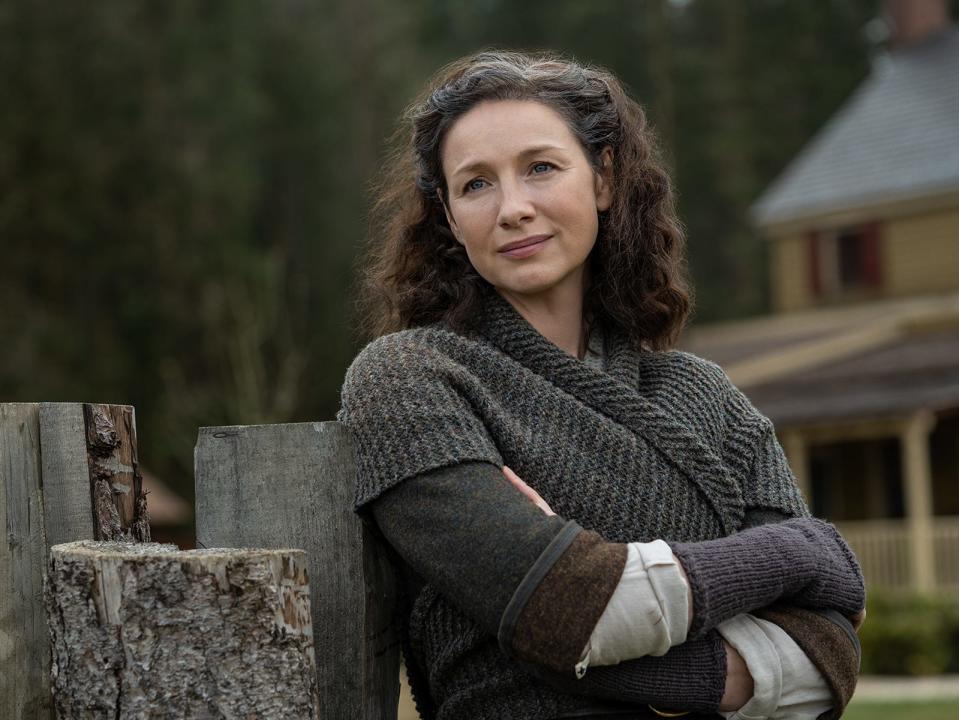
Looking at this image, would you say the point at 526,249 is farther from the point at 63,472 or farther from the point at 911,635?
the point at 911,635

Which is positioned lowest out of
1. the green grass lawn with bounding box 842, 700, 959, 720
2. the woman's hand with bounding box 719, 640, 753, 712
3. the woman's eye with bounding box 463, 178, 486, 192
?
the green grass lawn with bounding box 842, 700, 959, 720

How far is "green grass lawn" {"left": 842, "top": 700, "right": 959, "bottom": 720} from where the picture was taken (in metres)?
9.69

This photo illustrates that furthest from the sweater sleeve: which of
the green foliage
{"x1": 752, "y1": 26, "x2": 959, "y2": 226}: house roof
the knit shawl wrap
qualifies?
{"x1": 752, "y1": 26, "x2": 959, "y2": 226}: house roof

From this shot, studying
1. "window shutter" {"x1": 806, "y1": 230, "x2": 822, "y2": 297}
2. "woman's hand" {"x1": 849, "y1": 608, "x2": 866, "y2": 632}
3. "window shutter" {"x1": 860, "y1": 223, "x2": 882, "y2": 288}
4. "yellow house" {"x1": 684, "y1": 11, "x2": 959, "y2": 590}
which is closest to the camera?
"woman's hand" {"x1": 849, "y1": 608, "x2": 866, "y2": 632}

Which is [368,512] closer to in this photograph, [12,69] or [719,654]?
[719,654]

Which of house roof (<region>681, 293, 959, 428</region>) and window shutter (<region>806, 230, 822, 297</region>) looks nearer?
house roof (<region>681, 293, 959, 428</region>)

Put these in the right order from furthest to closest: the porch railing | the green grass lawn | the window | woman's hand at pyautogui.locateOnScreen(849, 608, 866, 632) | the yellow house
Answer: the window < the yellow house < the porch railing < the green grass lawn < woman's hand at pyautogui.locateOnScreen(849, 608, 866, 632)

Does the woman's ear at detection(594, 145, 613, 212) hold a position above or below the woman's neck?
above

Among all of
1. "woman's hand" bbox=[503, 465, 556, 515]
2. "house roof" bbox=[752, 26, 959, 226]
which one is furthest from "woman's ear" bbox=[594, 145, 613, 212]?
"house roof" bbox=[752, 26, 959, 226]

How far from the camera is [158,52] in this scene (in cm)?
2742

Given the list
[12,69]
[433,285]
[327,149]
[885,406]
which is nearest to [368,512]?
[433,285]

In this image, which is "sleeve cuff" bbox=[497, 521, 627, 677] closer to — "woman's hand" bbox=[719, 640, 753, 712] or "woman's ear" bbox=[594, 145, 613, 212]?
"woman's hand" bbox=[719, 640, 753, 712]

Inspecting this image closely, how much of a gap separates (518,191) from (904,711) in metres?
8.51

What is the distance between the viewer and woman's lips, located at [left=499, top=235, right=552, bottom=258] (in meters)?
2.66
